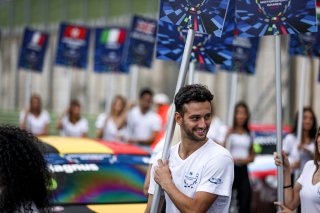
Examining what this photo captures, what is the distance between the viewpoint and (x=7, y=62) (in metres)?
30.1

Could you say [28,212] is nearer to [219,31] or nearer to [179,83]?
[179,83]

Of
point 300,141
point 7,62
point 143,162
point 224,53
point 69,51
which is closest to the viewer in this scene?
point 224,53

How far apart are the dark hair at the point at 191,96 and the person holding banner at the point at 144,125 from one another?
330 inches

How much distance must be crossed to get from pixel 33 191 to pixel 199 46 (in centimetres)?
299

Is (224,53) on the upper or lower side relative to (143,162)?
upper

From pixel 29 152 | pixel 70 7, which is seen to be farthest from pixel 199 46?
pixel 70 7

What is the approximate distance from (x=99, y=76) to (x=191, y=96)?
20.6 meters

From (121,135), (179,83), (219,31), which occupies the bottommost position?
(121,135)

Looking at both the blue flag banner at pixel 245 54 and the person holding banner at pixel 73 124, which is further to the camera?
the person holding banner at pixel 73 124

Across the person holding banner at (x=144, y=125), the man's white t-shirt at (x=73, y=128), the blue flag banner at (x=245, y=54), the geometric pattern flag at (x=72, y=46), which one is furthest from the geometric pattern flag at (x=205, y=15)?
A: the geometric pattern flag at (x=72, y=46)

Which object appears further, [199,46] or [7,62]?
[7,62]

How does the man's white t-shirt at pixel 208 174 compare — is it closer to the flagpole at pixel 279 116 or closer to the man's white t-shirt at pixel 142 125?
the flagpole at pixel 279 116

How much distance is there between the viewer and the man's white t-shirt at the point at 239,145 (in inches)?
403

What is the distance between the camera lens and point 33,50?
17.0 meters
